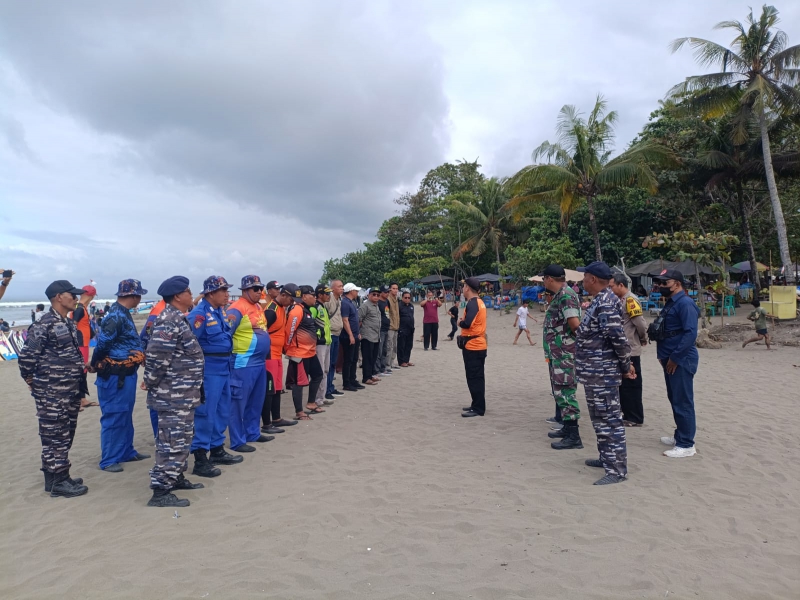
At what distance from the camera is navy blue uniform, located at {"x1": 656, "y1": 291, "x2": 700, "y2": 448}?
4.66 m

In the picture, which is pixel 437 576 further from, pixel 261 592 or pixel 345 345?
pixel 345 345

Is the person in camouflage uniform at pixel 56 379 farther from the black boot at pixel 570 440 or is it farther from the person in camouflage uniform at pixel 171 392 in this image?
the black boot at pixel 570 440

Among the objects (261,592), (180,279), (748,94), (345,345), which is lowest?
(261,592)

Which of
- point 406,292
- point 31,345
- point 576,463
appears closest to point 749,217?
point 406,292

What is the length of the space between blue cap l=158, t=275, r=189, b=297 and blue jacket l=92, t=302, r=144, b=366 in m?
0.86

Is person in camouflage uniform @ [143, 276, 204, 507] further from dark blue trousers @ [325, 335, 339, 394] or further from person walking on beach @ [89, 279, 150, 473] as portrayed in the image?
dark blue trousers @ [325, 335, 339, 394]

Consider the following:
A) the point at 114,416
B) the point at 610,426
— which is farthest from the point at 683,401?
the point at 114,416

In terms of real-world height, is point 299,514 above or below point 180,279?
below

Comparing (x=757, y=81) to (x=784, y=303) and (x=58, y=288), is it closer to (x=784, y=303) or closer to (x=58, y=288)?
(x=784, y=303)

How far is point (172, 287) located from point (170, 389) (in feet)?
2.83

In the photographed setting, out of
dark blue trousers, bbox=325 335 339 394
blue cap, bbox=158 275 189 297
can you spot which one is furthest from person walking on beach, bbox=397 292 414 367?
blue cap, bbox=158 275 189 297

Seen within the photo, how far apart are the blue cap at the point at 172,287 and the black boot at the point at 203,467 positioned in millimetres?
1592

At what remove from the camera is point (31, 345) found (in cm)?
404

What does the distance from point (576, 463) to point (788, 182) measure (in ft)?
77.6
